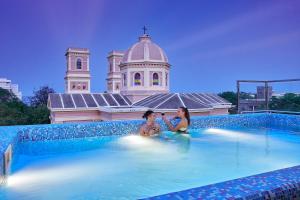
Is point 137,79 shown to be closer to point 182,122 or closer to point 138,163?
point 182,122

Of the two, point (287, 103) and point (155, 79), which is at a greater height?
point (155, 79)

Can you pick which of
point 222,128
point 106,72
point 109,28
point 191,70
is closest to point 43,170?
point 222,128

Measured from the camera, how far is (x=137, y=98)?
70.2 ft

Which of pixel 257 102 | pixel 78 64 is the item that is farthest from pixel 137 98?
pixel 78 64

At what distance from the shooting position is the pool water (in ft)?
11.5

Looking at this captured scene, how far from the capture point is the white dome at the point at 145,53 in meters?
21.8

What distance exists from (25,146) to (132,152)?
7.55 ft

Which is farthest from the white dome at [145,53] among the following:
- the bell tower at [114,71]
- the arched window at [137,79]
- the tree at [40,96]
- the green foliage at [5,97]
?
the tree at [40,96]

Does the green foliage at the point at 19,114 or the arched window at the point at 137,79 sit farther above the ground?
the arched window at the point at 137,79

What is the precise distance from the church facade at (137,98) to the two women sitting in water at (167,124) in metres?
9.06

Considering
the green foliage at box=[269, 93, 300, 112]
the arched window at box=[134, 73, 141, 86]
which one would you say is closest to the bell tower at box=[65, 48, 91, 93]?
the arched window at box=[134, 73, 141, 86]

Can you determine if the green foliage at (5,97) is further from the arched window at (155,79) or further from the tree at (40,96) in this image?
the arched window at (155,79)

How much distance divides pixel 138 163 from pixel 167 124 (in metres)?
2.69

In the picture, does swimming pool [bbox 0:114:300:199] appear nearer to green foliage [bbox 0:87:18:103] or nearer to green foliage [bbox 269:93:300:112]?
green foliage [bbox 269:93:300:112]
